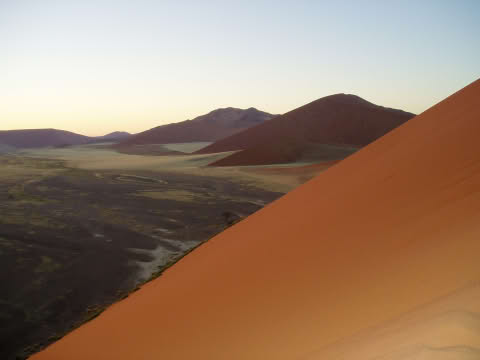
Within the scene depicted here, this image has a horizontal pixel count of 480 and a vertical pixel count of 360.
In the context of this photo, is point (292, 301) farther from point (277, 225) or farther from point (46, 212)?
point (46, 212)

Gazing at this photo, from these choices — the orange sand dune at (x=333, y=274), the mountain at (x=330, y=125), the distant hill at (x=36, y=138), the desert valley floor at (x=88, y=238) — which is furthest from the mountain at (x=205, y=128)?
the orange sand dune at (x=333, y=274)

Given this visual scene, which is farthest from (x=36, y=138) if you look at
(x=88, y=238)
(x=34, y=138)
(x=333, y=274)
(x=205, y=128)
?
(x=333, y=274)

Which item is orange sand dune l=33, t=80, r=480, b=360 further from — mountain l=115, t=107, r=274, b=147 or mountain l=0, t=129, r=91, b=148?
mountain l=0, t=129, r=91, b=148

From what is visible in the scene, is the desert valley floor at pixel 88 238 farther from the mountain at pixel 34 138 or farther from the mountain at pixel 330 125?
the mountain at pixel 34 138

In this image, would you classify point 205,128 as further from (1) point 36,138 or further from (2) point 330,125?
(1) point 36,138

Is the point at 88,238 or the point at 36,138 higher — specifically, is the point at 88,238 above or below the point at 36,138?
below

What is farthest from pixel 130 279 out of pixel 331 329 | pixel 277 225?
pixel 331 329
